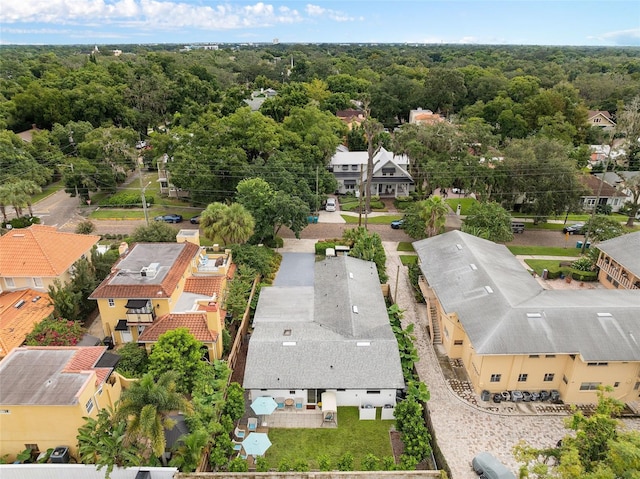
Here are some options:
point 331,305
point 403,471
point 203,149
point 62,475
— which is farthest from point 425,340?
point 203,149

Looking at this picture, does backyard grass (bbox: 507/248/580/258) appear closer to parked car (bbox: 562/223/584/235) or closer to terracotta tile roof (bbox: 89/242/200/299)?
parked car (bbox: 562/223/584/235)

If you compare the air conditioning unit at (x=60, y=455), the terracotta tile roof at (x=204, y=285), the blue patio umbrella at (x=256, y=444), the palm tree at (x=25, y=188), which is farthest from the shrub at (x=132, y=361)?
the palm tree at (x=25, y=188)

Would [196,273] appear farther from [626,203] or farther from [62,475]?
[626,203]

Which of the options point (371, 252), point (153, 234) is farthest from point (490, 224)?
point (153, 234)

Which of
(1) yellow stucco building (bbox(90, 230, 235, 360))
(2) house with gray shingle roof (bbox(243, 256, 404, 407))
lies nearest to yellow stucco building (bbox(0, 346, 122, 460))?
(1) yellow stucco building (bbox(90, 230, 235, 360))

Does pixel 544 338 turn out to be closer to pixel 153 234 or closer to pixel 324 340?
pixel 324 340
